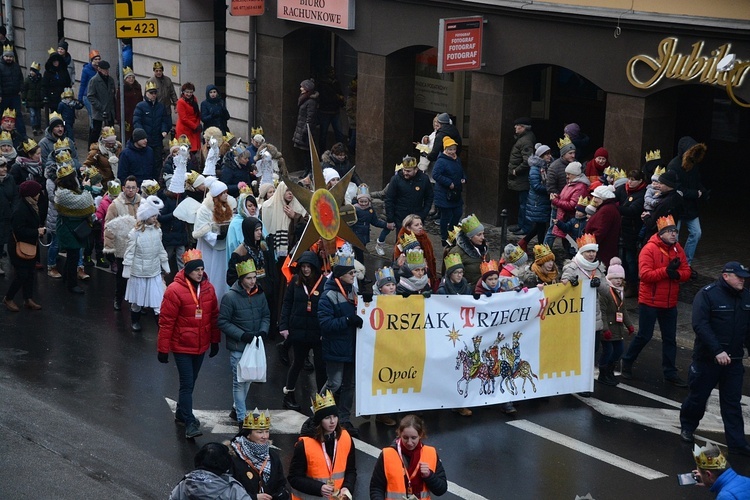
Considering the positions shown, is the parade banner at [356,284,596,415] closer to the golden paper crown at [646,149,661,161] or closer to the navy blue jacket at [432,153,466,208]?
the golden paper crown at [646,149,661,161]

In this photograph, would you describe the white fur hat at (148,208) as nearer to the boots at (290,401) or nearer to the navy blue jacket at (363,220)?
the navy blue jacket at (363,220)

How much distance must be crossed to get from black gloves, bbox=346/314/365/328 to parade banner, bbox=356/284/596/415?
5.2 inches

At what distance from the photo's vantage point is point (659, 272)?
12891mm

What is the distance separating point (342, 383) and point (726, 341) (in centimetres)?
355

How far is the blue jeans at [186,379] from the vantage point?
37.3 ft

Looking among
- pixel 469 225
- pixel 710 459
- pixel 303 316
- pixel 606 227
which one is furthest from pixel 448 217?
pixel 710 459

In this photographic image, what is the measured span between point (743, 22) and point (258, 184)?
6909mm

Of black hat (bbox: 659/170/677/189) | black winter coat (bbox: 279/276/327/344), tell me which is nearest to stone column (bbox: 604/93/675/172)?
black hat (bbox: 659/170/677/189)

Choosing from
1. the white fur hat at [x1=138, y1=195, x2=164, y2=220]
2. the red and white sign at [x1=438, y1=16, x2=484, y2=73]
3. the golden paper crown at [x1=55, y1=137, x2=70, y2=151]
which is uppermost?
the red and white sign at [x1=438, y1=16, x2=484, y2=73]

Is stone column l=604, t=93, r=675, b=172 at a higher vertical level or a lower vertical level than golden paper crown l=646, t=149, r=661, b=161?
higher

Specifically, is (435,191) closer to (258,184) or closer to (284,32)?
(258,184)

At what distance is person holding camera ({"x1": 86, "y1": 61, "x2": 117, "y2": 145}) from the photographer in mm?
24719

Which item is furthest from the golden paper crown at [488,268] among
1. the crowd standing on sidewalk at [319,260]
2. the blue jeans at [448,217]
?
the blue jeans at [448,217]

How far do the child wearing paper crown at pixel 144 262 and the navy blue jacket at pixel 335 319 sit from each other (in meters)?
3.65
